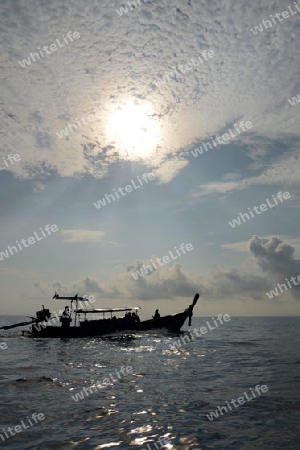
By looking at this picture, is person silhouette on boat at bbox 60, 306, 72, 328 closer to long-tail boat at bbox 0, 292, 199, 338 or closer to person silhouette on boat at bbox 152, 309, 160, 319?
long-tail boat at bbox 0, 292, 199, 338

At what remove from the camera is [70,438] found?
1005 centimetres

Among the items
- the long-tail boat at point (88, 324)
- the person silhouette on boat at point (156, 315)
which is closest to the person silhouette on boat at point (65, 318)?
the long-tail boat at point (88, 324)

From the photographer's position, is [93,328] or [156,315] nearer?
[93,328]

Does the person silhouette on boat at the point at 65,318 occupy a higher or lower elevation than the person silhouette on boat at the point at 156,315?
higher

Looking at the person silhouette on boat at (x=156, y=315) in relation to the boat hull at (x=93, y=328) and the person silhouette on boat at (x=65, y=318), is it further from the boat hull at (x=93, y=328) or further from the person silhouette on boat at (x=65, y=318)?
the person silhouette on boat at (x=65, y=318)

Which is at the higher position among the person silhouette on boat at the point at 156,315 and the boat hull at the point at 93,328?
the boat hull at the point at 93,328

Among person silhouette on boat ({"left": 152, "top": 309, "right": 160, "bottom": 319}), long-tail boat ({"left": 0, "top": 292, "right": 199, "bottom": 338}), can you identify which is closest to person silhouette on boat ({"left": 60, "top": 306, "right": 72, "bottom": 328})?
long-tail boat ({"left": 0, "top": 292, "right": 199, "bottom": 338})

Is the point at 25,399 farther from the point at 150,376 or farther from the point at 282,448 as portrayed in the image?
the point at 282,448

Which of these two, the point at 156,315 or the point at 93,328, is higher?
the point at 93,328

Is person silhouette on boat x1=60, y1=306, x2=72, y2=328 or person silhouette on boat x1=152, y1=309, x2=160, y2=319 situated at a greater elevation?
person silhouette on boat x1=60, y1=306, x2=72, y2=328

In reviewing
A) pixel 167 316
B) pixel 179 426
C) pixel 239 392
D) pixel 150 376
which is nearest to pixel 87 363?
pixel 150 376

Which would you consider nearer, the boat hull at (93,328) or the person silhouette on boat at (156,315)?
the boat hull at (93,328)

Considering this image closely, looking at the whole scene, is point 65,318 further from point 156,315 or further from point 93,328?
point 156,315

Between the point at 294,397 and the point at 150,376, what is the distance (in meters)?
8.22
